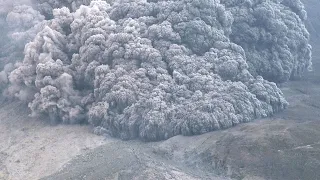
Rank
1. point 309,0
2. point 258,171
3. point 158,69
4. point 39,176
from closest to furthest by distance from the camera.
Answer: point 258,171, point 39,176, point 158,69, point 309,0

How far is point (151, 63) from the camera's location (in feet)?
150

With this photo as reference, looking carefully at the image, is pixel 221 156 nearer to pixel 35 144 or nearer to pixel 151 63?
pixel 151 63

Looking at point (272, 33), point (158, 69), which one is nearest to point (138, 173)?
point (158, 69)

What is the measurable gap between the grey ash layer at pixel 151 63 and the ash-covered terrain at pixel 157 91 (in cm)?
13

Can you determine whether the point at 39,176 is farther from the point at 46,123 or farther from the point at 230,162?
the point at 230,162

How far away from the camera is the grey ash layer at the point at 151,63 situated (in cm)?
4191

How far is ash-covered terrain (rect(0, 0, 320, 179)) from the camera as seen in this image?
36.2 metres

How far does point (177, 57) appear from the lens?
45.8 meters

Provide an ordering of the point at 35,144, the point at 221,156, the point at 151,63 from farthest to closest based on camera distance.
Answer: the point at 151,63
the point at 35,144
the point at 221,156

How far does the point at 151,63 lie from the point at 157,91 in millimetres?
4260

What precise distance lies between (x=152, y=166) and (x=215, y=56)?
Answer: 16512mm

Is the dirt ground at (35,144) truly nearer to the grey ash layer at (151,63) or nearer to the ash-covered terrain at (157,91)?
the ash-covered terrain at (157,91)

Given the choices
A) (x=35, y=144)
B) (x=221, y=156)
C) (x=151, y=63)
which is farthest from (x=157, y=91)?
(x=35, y=144)

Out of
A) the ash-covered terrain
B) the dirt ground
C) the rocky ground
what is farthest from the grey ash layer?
the rocky ground
